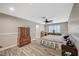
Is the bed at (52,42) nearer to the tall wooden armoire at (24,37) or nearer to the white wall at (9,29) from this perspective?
the tall wooden armoire at (24,37)

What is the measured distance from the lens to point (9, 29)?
3.62 m

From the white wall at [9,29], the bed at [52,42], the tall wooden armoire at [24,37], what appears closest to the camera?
the white wall at [9,29]

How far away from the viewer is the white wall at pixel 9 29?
3251 mm

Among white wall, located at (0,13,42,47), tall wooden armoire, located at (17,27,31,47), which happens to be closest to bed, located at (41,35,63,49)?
tall wooden armoire, located at (17,27,31,47)

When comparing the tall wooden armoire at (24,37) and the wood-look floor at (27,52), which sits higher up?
the tall wooden armoire at (24,37)

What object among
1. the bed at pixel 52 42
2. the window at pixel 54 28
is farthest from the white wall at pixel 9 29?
the bed at pixel 52 42

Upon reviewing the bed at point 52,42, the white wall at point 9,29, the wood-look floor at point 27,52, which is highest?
the white wall at point 9,29

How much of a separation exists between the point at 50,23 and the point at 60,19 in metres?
0.44

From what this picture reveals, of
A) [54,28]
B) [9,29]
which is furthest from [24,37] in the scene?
[54,28]

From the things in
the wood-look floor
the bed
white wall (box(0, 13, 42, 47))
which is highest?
white wall (box(0, 13, 42, 47))

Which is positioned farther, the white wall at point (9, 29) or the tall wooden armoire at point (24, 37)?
the tall wooden armoire at point (24, 37)

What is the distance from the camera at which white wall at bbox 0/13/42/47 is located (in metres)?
3.25

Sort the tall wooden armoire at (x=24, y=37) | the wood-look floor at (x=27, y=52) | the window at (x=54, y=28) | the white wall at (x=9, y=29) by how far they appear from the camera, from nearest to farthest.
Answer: the wood-look floor at (x=27, y=52) < the window at (x=54, y=28) < the white wall at (x=9, y=29) < the tall wooden armoire at (x=24, y=37)

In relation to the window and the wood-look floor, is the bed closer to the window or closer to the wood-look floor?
the wood-look floor
